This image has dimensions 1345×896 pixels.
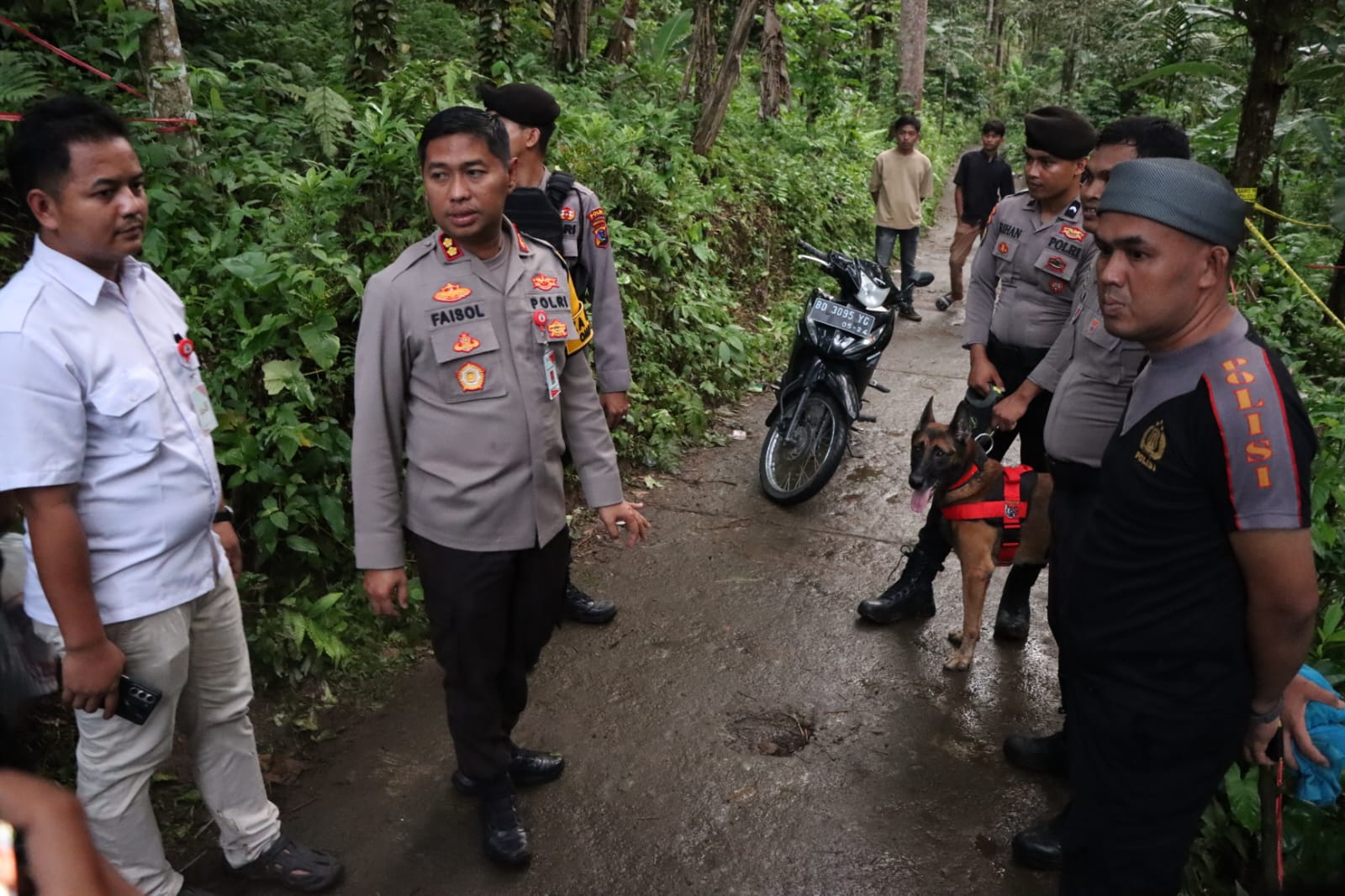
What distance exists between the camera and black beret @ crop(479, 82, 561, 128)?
3926 millimetres

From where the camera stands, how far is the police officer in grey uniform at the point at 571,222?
3.92 m

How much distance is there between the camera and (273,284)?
4.01 metres

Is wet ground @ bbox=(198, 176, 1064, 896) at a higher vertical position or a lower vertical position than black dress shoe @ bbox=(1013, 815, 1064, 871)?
lower

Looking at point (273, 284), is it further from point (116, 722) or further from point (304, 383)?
point (116, 722)

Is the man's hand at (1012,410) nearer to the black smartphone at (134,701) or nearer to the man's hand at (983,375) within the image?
the man's hand at (983,375)

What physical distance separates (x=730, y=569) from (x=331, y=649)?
2111mm

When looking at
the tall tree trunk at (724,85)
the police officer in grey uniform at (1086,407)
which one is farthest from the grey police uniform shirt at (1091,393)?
the tall tree trunk at (724,85)

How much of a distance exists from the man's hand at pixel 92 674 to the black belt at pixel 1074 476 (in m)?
2.90

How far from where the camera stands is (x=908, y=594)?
14.4 feet

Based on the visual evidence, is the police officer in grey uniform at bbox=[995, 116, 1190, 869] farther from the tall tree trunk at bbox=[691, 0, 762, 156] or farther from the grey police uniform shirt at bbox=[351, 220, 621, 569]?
the tall tree trunk at bbox=[691, 0, 762, 156]

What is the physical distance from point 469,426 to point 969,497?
2268 mm

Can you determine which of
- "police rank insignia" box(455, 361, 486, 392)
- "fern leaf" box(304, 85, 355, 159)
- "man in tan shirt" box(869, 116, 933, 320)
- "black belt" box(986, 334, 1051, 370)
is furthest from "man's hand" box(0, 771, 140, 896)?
"man in tan shirt" box(869, 116, 933, 320)

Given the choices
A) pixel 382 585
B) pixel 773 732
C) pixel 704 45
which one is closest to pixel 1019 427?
pixel 773 732

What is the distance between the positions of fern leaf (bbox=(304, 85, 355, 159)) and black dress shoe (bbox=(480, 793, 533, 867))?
3860 millimetres
